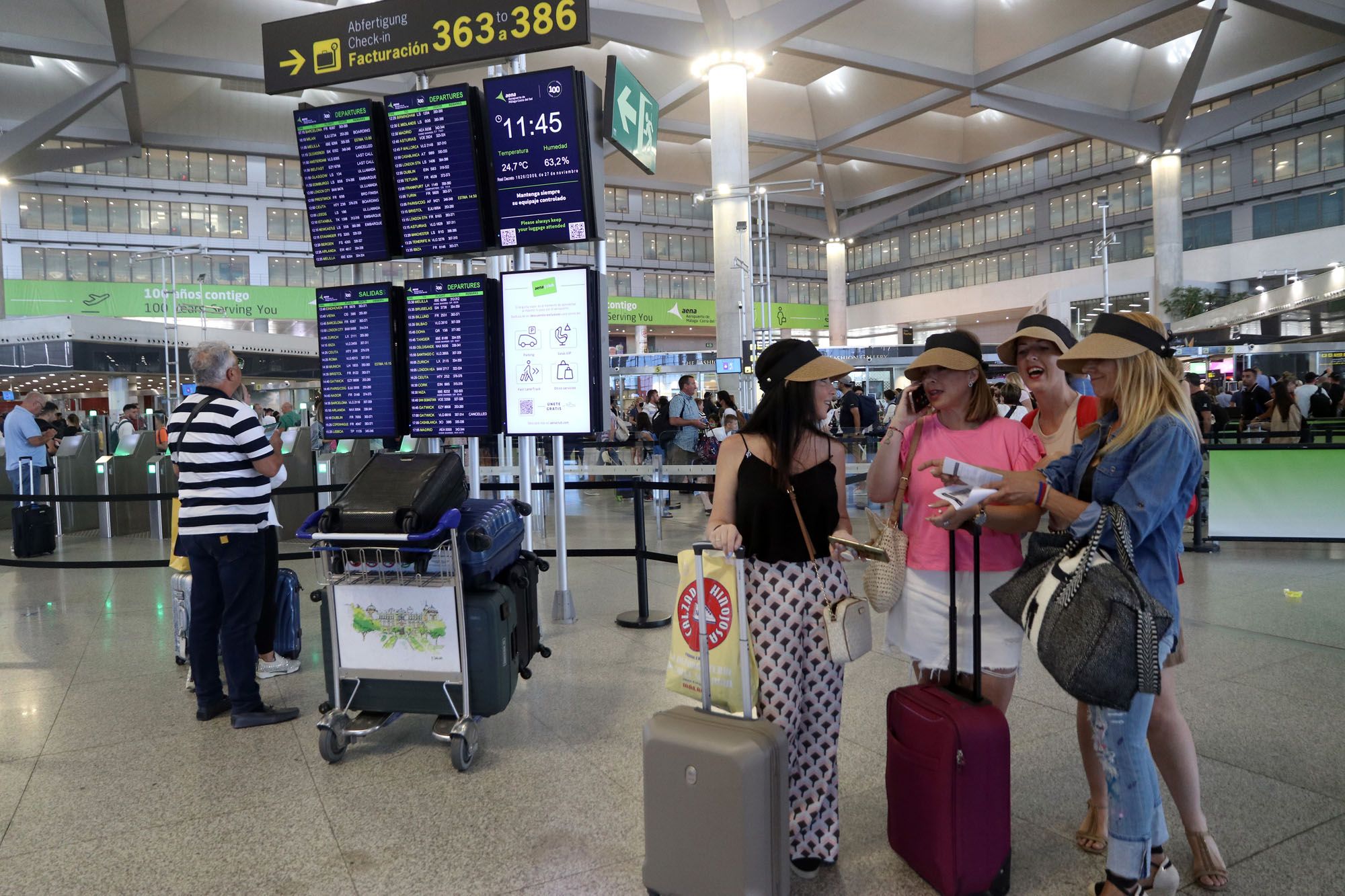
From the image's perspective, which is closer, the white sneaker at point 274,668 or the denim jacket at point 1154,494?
the denim jacket at point 1154,494

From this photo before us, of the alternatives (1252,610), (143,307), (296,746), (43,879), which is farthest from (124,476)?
(143,307)

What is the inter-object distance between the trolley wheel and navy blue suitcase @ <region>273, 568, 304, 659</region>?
4.94 ft

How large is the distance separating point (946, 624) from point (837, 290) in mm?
45017

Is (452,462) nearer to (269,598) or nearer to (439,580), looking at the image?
(439,580)

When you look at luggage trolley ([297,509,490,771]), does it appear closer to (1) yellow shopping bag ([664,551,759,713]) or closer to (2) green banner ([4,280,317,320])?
(1) yellow shopping bag ([664,551,759,713])

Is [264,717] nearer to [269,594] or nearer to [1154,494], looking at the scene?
[269,594]

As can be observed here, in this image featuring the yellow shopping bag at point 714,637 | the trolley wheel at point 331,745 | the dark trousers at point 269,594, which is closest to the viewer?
the yellow shopping bag at point 714,637

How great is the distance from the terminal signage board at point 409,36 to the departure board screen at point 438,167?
0.73ft

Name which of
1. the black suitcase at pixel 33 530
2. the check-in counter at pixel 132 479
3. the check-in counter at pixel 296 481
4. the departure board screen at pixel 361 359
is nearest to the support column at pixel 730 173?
the check-in counter at pixel 296 481

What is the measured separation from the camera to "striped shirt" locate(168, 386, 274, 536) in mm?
4152

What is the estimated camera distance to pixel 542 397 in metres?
5.29

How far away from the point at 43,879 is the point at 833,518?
2.83m

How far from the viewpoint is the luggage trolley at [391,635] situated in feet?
12.1

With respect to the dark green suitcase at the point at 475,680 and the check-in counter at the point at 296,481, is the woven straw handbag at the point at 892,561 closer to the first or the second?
the dark green suitcase at the point at 475,680
